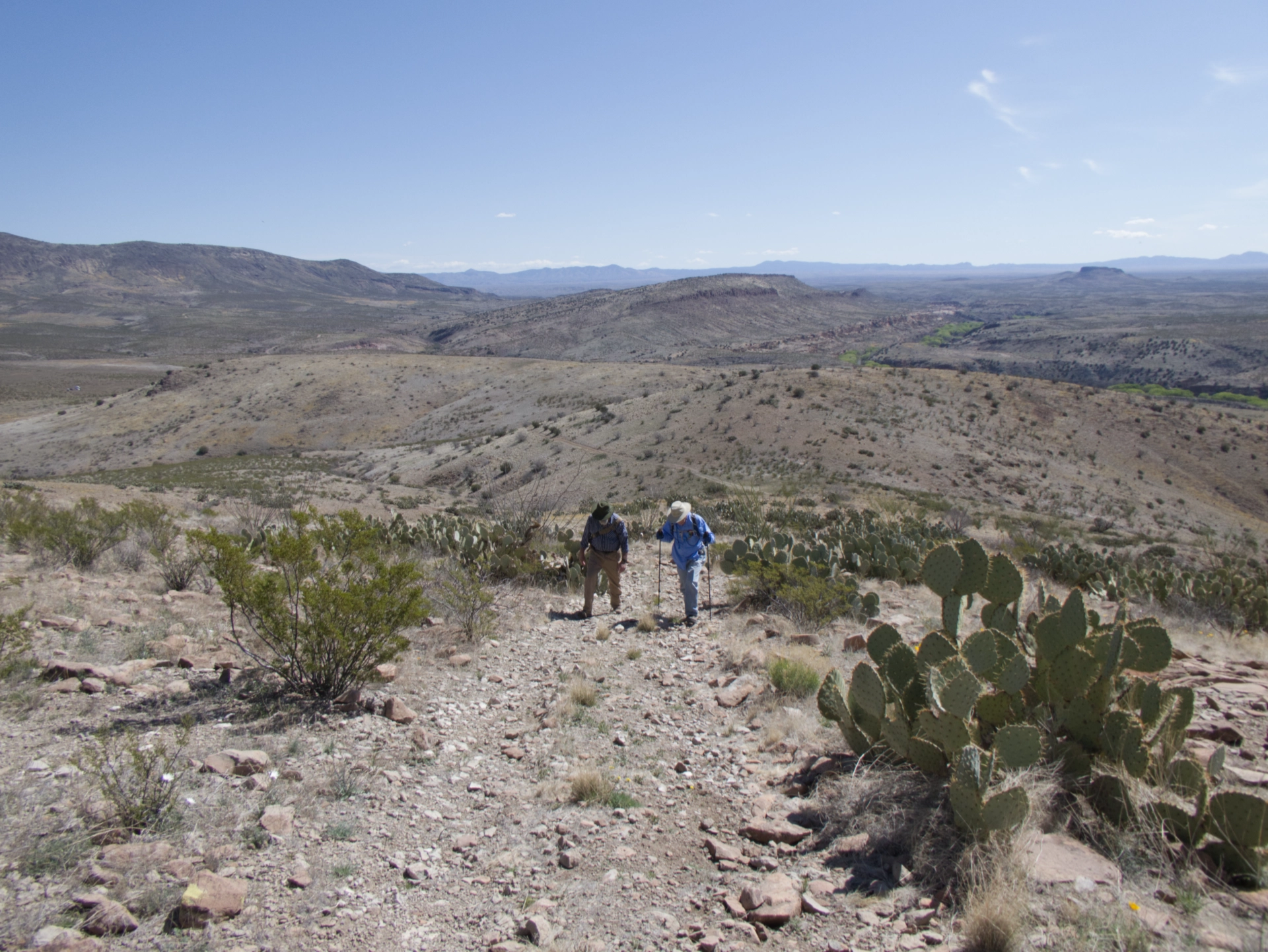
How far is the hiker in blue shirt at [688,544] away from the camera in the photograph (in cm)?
824

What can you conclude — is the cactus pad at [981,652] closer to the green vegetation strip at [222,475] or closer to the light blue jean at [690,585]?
the light blue jean at [690,585]

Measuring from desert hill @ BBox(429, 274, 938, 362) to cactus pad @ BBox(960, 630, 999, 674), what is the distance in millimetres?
83095

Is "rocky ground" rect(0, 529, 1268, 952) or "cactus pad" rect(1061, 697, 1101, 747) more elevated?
"cactus pad" rect(1061, 697, 1101, 747)

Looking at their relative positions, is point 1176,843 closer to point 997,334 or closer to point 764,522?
point 764,522

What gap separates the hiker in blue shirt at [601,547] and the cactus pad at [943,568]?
3.76 m

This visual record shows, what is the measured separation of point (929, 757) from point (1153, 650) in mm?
1820

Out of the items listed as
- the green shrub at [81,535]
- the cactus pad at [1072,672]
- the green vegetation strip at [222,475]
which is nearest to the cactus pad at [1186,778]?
the cactus pad at [1072,672]

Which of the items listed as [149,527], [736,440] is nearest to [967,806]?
[149,527]

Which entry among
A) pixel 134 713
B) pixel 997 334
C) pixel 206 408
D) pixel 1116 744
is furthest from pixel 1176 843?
pixel 997 334

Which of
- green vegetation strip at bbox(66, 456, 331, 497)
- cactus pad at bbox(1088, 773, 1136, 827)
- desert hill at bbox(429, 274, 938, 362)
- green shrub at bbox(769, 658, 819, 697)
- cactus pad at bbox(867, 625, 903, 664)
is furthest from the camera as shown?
desert hill at bbox(429, 274, 938, 362)

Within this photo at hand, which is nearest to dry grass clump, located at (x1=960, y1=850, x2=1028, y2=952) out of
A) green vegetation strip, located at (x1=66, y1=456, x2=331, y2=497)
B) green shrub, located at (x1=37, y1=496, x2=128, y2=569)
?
green shrub, located at (x1=37, y1=496, x2=128, y2=569)

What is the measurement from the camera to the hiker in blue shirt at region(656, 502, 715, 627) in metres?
8.24

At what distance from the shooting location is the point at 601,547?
8508mm

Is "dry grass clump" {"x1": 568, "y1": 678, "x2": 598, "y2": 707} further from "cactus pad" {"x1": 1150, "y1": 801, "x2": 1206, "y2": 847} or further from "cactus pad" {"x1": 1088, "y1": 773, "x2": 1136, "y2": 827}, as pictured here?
"cactus pad" {"x1": 1150, "y1": 801, "x2": 1206, "y2": 847}
